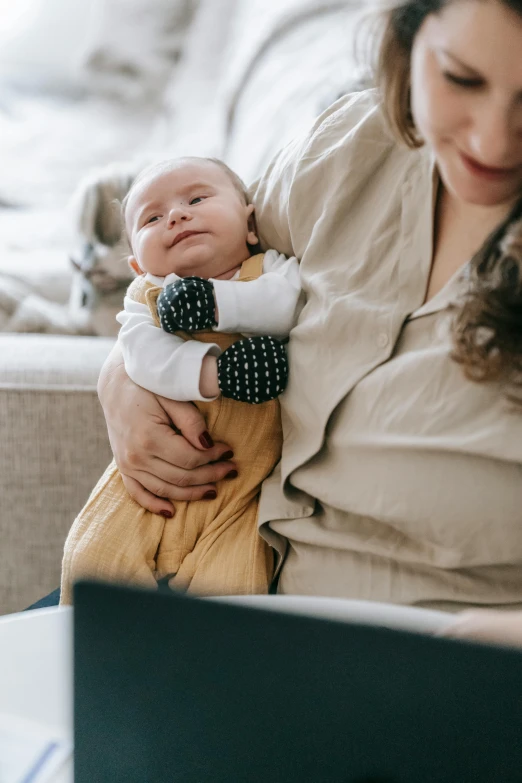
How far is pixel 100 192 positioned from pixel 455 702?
43.2 inches

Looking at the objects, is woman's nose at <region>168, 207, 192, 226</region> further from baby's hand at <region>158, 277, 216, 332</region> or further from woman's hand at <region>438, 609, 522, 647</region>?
woman's hand at <region>438, 609, 522, 647</region>

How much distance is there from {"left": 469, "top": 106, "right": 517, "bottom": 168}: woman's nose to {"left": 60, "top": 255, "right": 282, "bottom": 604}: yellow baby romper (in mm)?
306

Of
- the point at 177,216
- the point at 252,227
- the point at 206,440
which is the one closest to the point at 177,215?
the point at 177,216

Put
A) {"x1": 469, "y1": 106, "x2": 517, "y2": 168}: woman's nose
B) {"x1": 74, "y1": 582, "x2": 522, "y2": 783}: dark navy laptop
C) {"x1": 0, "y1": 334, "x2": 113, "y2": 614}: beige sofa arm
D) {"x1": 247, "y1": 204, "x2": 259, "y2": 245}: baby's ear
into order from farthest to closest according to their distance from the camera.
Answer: {"x1": 0, "y1": 334, "x2": 113, "y2": 614}: beige sofa arm
{"x1": 247, "y1": 204, "x2": 259, "y2": 245}: baby's ear
{"x1": 469, "y1": 106, "x2": 517, "y2": 168}: woman's nose
{"x1": 74, "y1": 582, "x2": 522, "y2": 783}: dark navy laptop

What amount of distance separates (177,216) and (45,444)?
43 centimetres

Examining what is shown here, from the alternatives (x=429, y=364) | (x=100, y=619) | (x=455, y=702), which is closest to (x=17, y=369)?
(x=429, y=364)

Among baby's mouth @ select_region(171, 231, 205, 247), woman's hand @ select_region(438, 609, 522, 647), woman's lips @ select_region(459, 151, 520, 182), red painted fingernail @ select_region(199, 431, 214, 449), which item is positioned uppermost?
woman's lips @ select_region(459, 151, 520, 182)

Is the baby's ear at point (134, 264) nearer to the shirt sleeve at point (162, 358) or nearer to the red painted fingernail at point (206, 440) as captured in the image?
the shirt sleeve at point (162, 358)

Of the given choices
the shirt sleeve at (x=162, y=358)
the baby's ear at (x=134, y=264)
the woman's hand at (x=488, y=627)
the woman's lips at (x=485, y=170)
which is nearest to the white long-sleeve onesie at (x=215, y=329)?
the shirt sleeve at (x=162, y=358)

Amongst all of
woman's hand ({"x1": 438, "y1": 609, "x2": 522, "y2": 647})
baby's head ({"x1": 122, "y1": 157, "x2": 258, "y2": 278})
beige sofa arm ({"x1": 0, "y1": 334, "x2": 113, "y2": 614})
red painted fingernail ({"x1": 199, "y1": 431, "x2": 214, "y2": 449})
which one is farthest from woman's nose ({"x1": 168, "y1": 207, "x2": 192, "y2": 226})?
woman's hand ({"x1": 438, "y1": 609, "x2": 522, "y2": 647})

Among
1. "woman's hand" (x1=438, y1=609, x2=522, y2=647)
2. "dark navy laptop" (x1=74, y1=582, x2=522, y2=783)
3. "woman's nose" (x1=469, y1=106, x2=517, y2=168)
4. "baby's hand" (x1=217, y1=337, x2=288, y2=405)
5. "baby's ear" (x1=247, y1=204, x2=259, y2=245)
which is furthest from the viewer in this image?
"baby's ear" (x1=247, y1=204, x2=259, y2=245)

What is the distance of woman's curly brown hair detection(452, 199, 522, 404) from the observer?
0.62 meters

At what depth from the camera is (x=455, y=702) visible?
0.35 m

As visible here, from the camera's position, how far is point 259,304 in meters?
0.79
